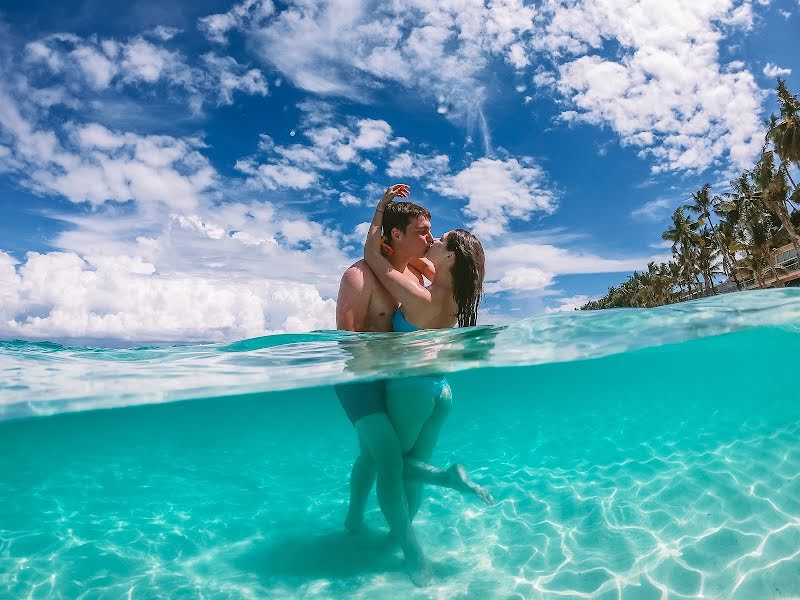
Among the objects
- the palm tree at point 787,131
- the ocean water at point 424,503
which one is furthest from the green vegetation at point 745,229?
the ocean water at point 424,503

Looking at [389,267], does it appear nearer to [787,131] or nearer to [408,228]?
[408,228]

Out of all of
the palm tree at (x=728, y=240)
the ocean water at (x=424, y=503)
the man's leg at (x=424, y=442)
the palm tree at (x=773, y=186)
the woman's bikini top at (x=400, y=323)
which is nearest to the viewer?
the woman's bikini top at (x=400, y=323)

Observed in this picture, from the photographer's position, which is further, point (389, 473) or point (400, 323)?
point (400, 323)

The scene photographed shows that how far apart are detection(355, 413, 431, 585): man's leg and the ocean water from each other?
0.65 m

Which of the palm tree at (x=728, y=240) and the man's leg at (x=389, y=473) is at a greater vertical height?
the palm tree at (x=728, y=240)

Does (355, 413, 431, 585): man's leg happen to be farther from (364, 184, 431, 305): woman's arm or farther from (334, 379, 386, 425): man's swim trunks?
(364, 184, 431, 305): woman's arm

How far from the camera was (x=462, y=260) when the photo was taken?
4602 millimetres

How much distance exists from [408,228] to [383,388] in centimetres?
156

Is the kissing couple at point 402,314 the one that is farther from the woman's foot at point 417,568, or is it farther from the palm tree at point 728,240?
the palm tree at point 728,240

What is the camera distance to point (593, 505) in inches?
294

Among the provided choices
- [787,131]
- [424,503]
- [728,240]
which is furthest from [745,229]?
→ [424,503]

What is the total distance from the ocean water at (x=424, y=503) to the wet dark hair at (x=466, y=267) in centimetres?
116

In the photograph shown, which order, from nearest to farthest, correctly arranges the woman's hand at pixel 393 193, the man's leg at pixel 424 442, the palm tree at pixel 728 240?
the woman's hand at pixel 393 193
the man's leg at pixel 424 442
the palm tree at pixel 728 240

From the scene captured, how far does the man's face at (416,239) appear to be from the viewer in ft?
15.2
